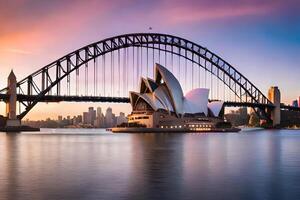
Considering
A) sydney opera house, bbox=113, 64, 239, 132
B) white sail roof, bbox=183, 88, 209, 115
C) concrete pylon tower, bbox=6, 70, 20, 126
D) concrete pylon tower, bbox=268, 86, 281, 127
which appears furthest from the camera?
concrete pylon tower, bbox=268, 86, 281, 127

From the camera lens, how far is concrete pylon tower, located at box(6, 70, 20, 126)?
11694 cm

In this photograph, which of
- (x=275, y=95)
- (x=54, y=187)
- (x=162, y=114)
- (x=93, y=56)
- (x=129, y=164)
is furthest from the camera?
(x=275, y=95)

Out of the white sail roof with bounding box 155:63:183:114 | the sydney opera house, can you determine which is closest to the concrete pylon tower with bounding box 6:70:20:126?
the sydney opera house

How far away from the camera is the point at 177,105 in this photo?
13775cm

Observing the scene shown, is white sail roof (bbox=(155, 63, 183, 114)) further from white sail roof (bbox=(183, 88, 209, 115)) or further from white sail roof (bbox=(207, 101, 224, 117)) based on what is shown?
white sail roof (bbox=(207, 101, 224, 117))

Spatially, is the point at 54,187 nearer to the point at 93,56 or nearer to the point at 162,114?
the point at 93,56

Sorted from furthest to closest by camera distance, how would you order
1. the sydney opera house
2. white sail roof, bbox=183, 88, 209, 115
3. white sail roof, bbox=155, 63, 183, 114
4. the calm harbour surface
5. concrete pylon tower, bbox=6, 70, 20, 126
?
white sail roof, bbox=183, 88, 209, 115
the sydney opera house
white sail roof, bbox=155, 63, 183, 114
concrete pylon tower, bbox=6, 70, 20, 126
the calm harbour surface

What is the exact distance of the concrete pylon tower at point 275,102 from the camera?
187500 millimetres

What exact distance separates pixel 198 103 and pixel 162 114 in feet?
51.4

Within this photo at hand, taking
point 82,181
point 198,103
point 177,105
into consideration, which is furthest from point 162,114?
point 82,181

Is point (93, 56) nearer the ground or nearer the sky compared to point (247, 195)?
nearer the sky

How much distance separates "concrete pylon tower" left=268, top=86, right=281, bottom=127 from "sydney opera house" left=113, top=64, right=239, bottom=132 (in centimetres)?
4679

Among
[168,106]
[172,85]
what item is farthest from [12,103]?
[168,106]

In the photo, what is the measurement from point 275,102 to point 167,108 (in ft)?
230
